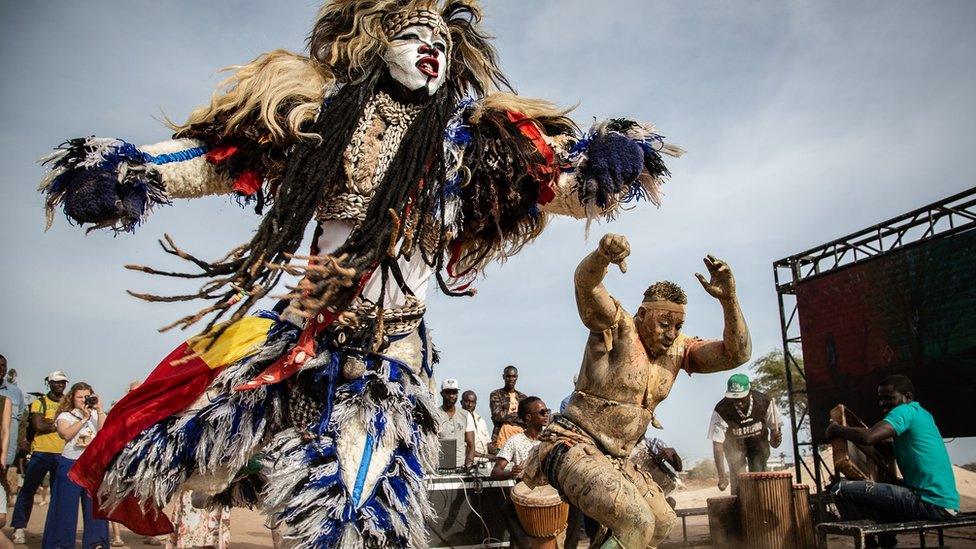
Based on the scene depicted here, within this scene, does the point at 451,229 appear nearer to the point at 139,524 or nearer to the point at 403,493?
the point at 403,493

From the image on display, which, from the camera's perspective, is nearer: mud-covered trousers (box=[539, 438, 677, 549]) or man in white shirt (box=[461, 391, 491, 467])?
mud-covered trousers (box=[539, 438, 677, 549])

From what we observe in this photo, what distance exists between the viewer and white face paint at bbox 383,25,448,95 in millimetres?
3096

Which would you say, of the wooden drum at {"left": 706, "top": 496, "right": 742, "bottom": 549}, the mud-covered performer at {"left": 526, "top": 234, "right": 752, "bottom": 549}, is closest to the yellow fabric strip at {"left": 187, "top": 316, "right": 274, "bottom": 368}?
the mud-covered performer at {"left": 526, "top": 234, "right": 752, "bottom": 549}

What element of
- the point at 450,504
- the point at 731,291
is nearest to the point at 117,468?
the point at 731,291

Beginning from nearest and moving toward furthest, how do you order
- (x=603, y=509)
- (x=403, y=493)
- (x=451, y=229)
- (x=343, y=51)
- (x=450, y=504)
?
1. (x=403, y=493)
2. (x=451, y=229)
3. (x=343, y=51)
4. (x=603, y=509)
5. (x=450, y=504)

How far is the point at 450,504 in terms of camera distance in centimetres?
706

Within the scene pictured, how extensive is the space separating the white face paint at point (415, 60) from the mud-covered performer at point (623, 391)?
1.13m

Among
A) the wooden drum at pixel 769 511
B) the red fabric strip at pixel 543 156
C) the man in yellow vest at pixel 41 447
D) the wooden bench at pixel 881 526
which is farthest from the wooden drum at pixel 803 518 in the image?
the man in yellow vest at pixel 41 447

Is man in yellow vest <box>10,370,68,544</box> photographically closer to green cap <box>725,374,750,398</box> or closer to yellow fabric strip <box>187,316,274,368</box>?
yellow fabric strip <box>187,316,274,368</box>

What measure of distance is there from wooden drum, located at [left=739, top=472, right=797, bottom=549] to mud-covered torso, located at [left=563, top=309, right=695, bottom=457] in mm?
3510

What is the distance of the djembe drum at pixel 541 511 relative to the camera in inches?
255

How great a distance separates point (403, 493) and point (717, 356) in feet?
7.06

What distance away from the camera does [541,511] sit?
21.3ft

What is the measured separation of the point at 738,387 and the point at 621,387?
5.22 m
